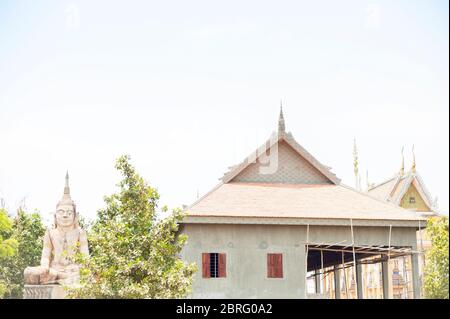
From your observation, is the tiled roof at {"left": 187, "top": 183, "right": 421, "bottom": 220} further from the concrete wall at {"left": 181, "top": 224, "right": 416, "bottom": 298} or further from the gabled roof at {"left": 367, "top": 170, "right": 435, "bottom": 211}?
the gabled roof at {"left": 367, "top": 170, "right": 435, "bottom": 211}

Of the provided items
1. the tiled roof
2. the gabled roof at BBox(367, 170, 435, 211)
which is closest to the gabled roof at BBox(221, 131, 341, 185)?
the tiled roof

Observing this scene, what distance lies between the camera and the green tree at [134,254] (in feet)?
57.1

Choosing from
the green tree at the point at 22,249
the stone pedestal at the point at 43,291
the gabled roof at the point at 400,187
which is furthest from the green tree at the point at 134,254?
the gabled roof at the point at 400,187

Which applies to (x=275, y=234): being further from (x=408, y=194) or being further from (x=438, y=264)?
(x=408, y=194)

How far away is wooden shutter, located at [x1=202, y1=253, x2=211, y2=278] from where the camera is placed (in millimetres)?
20659

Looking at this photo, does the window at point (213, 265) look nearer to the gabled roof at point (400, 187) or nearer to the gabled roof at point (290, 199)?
the gabled roof at point (290, 199)

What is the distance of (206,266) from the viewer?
68.4 ft

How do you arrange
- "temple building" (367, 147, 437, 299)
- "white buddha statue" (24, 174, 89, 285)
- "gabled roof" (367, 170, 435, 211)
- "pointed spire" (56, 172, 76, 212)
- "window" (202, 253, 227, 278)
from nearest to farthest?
1. "white buddha statue" (24, 174, 89, 285)
2. "pointed spire" (56, 172, 76, 212)
3. "window" (202, 253, 227, 278)
4. "gabled roof" (367, 170, 435, 211)
5. "temple building" (367, 147, 437, 299)

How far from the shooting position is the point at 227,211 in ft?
69.3

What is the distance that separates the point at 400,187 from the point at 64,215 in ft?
73.1

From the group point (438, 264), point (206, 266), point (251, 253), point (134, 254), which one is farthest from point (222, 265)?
point (438, 264)

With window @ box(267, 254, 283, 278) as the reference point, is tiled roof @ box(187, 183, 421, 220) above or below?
above

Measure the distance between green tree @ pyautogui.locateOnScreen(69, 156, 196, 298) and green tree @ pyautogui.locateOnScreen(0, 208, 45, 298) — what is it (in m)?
10.8

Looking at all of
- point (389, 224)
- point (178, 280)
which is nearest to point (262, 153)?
point (389, 224)
